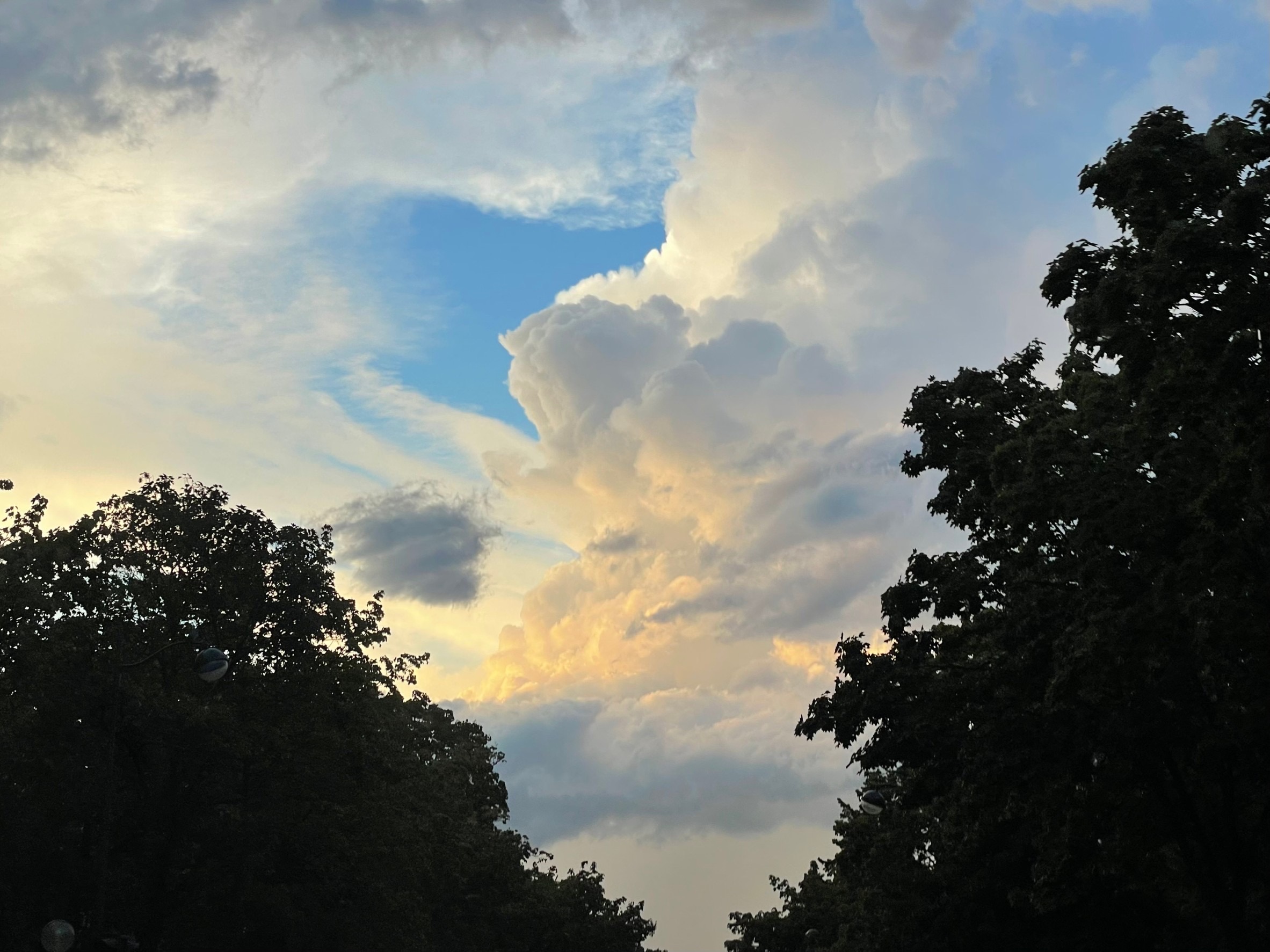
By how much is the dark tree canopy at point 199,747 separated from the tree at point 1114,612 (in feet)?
56.9

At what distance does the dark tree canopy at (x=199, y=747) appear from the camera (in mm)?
34906

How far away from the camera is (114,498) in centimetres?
4172

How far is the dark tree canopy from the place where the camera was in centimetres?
3491

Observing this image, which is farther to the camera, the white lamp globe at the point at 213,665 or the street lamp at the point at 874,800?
the street lamp at the point at 874,800

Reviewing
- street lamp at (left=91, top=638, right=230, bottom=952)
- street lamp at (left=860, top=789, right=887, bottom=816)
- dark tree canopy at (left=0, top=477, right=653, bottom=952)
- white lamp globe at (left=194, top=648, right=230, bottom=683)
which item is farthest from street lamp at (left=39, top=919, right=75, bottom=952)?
street lamp at (left=860, top=789, right=887, bottom=816)

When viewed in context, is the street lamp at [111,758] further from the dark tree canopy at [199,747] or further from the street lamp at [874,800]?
the street lamp at [874,800]

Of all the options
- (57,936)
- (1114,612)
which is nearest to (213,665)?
(57,936)

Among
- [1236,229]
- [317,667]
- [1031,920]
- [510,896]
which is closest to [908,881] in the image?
[1031,920]

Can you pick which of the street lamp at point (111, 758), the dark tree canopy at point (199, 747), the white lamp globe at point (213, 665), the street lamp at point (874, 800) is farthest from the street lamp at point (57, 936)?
the street lamp at point (874, 800)

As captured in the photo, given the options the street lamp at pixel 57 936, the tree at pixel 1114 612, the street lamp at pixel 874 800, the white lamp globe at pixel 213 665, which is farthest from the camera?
the street lamp at pixel 874 800

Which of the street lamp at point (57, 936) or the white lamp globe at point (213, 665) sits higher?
the white lamp globe at point (213, 665)

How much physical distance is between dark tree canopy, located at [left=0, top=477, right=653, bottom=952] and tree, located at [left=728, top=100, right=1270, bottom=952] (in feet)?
56.9

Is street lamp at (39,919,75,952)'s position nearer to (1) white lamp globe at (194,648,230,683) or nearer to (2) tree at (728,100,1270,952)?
(1) white lamp globe at (194,648,230,683)

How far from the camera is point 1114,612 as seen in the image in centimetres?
2086
